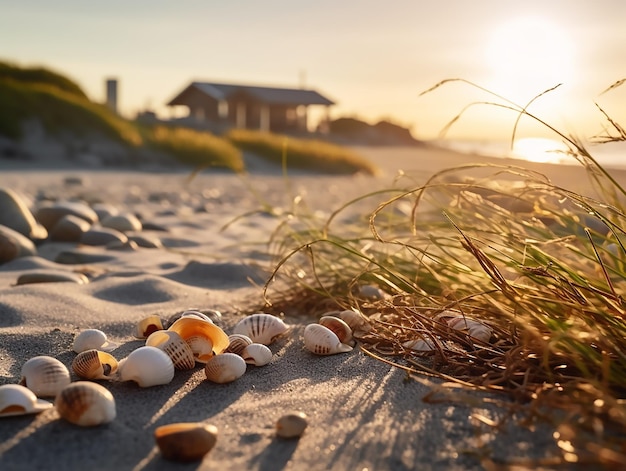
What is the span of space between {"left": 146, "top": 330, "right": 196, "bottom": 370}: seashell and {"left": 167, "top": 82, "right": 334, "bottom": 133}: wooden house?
85.3 feet

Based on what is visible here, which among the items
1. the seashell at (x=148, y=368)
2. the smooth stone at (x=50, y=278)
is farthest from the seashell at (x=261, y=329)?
the smooth stone at (x=50, y=278)

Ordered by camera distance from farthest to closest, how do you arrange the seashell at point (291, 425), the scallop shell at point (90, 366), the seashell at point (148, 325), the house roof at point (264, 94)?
the house roof at point (264, 94) < the seashell at point (148, 325) < the scallop shell at point (90, 366) < the seashell at point (291, 425)

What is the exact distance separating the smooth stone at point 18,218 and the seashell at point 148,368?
7.97 feet

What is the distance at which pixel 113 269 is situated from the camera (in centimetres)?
312

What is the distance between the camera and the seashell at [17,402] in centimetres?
137

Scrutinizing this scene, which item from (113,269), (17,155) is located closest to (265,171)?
(17,155)

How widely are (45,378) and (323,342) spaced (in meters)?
0.72

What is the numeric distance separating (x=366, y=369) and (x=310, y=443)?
458 mm

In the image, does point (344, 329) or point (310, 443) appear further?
point (344, 329)

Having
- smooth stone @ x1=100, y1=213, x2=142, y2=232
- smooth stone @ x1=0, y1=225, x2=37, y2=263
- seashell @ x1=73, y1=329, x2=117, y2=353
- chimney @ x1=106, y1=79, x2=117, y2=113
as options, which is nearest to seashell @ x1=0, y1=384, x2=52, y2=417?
seashell @ x1=73, y1=329, x2=117, y2=353

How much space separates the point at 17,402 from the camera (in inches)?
54.2

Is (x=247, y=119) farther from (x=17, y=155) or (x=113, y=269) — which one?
(x=113, y=269)

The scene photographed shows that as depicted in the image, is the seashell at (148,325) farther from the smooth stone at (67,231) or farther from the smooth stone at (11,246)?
the smooth stone at (67,231)

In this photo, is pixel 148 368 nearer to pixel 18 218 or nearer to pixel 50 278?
pixel 50 278
